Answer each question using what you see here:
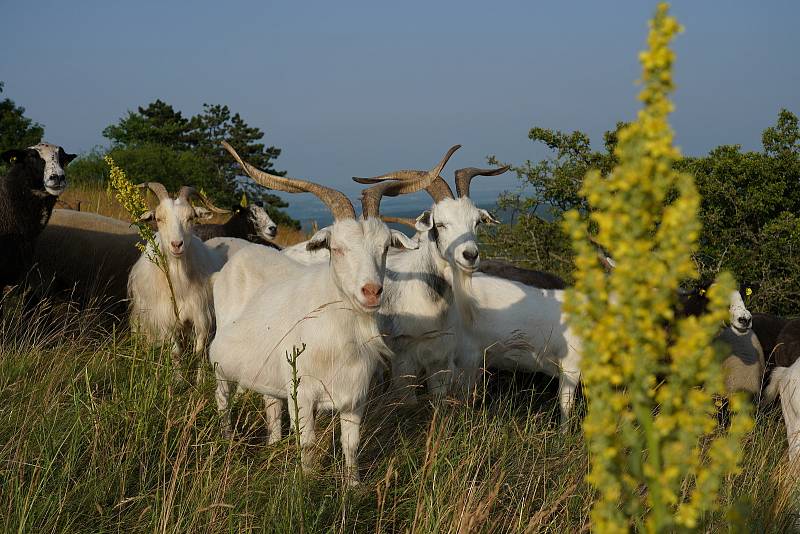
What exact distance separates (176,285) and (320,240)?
274cm

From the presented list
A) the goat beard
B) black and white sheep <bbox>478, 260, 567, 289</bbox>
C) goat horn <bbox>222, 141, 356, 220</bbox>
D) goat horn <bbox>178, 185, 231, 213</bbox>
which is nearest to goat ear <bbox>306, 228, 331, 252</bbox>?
goat horn <bbox>222, 141, 356, 220</bbox>

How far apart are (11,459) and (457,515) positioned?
1941mm

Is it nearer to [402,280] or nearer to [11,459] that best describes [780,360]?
[402,280]

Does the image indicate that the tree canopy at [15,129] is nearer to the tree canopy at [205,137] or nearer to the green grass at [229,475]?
the tree canopy at [205,137]

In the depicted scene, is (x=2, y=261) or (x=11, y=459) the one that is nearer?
(x=11, y=459)

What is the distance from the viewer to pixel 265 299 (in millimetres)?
5461

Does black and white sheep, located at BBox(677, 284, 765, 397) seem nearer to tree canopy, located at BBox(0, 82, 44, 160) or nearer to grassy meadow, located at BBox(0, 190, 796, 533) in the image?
grassy meadow, located at BBox(0, 190, 796, 533)

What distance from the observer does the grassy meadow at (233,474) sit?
11.1 feet

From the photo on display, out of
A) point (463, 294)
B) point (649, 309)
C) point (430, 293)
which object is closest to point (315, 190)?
point (430, 293)

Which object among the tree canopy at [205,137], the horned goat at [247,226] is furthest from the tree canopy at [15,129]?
the horned goat at [247,226]

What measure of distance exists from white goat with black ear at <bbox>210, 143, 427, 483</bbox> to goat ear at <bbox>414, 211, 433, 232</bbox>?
0.62 metres

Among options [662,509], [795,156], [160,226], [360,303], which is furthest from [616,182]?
[795,156]

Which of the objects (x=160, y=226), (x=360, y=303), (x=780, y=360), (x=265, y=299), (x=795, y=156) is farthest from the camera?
(x=795, y=156)

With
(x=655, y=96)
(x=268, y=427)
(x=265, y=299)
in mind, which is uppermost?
(x=655, y=96)
